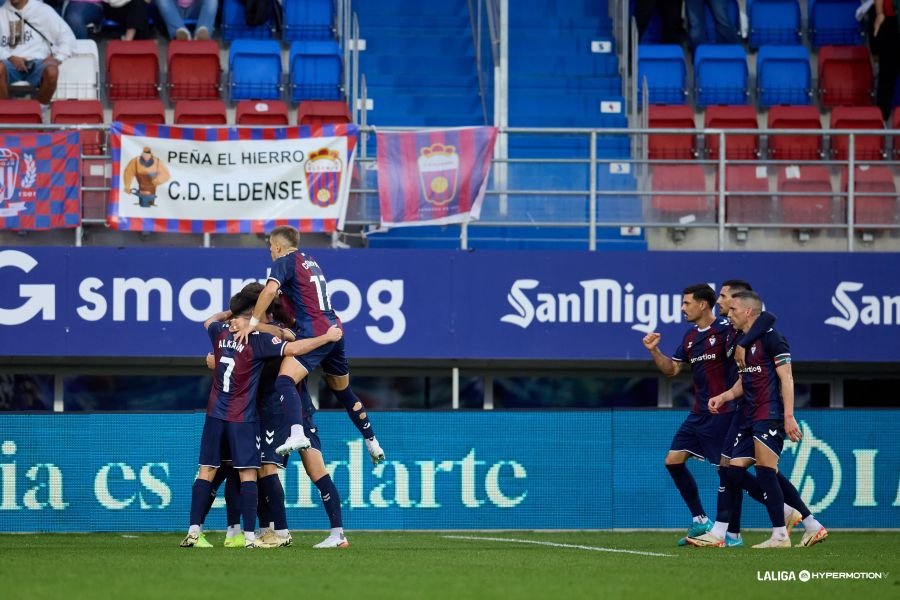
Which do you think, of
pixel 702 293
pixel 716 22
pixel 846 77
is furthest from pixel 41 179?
pixel 846 77

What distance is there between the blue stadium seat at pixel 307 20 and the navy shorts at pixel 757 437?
10872mm

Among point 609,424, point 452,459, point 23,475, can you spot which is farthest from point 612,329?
point 23,475

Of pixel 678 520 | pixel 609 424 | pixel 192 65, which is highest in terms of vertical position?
pixel 192 65

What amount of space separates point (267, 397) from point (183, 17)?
10.7 metres

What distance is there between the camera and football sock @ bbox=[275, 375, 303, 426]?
1146 centimetres

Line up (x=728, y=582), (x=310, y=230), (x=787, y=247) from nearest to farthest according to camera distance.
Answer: (x=728, y=582)
(x=310, y=230)
(x=787, y=247)

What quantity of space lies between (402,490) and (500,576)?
261 inches

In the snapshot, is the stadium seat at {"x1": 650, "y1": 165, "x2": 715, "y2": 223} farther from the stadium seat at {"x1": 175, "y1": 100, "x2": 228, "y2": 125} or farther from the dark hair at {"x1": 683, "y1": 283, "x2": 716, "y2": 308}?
the stadium seat at {"x1": 175, "y1": 100, "x2": 228, "y2": 125}

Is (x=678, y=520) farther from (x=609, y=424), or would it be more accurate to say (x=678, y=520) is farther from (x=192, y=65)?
(x=192, y=65)

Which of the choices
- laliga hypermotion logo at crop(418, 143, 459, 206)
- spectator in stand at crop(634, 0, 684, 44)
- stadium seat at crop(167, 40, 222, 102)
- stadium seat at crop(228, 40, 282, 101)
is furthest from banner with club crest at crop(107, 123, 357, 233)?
spectator in stand at crop(634, 0, 684, 44)

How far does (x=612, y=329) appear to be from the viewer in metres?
17.2

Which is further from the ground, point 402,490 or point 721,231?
point 721,231

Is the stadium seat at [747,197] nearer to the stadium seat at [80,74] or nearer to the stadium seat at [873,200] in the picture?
the stadium seat at [873,200]

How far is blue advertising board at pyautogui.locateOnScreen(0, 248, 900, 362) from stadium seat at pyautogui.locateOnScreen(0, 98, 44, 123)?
8.02ft
